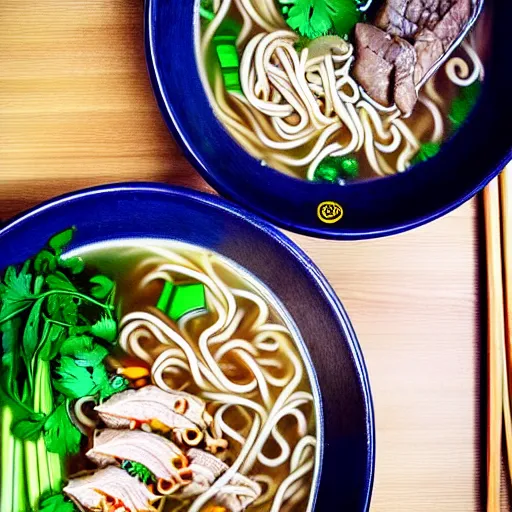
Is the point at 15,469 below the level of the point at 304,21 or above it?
below

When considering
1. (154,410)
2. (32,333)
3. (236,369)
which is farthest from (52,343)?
(236,369)

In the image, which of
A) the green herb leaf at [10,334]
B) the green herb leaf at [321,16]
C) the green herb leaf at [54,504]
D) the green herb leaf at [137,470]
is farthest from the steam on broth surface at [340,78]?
the green herb leaf at [54,504]

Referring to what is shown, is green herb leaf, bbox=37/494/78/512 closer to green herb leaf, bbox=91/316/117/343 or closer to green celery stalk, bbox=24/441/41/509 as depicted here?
green celery stalk, bbox=24/441/41/509

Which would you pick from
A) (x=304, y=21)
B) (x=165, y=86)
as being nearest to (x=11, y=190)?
(x=165, y=86)

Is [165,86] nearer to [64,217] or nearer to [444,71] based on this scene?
[64,217]

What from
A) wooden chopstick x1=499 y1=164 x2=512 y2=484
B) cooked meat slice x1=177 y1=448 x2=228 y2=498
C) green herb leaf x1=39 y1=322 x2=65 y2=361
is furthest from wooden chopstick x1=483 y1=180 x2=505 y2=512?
green herb leaf x1=39 y1=322 x2=65 y2=361

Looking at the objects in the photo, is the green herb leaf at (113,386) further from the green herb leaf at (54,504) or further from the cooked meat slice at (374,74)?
the cooked meat slice at (374,74)

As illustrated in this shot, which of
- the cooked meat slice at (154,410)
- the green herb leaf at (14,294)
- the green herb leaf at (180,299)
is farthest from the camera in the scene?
the green herb leaf at (180,299)
